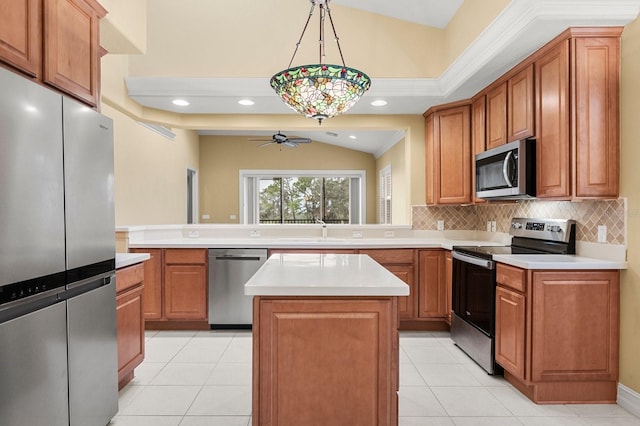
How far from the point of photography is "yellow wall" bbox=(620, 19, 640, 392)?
7.22 ft

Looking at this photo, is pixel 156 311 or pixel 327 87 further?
pixel 156 311

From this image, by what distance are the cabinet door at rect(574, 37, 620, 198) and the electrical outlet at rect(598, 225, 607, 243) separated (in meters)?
0.30

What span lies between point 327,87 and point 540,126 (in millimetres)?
1659

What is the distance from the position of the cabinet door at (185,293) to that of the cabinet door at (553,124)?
309cm

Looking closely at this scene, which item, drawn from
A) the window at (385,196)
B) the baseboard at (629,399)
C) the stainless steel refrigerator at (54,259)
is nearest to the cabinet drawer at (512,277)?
the baseboard at (629,399)

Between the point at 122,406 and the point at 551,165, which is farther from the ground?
the point at 551,165

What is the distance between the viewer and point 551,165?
249 centimetres

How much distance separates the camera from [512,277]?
2480 mm

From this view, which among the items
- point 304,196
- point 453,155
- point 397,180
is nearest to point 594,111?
point 453,155

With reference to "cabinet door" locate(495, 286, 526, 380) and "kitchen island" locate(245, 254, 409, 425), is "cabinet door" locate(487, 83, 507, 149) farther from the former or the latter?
"kitchen island" locate(245, 254, 409, 425)

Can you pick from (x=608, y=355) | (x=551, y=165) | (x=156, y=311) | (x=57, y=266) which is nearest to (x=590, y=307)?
(x=608, y=355)

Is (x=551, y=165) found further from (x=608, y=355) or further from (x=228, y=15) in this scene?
(x=228, y=15)

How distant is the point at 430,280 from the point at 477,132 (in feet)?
4.91

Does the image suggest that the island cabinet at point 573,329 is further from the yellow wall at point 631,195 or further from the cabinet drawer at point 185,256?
the cabinet drawer at point 185,256
